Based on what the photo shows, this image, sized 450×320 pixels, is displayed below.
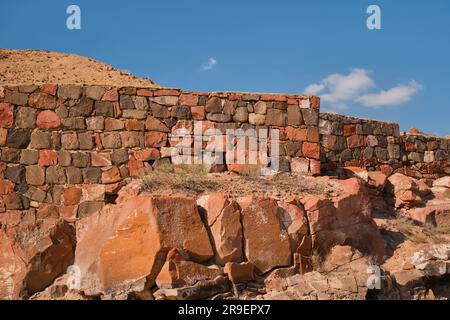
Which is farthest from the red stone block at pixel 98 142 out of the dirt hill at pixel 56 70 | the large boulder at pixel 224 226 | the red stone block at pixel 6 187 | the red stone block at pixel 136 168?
the dirt hill at pixel 56 70

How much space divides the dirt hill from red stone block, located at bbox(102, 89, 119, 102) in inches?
381

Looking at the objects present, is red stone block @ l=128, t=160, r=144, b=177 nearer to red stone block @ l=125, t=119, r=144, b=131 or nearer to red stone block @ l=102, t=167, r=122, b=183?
red stone block @ l=102, t=167, r=122, b=183

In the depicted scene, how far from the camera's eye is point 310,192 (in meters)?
8.55

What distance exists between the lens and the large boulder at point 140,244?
6.58 m

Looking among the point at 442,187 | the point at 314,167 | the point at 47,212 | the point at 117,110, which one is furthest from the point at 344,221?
the point at 442,187

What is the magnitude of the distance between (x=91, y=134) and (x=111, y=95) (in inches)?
31.6

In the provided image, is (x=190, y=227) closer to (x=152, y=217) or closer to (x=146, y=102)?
(x=152, y=217)

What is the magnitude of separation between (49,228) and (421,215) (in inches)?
278

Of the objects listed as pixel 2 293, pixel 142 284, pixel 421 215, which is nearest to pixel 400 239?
pixel 421 215

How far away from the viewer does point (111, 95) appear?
31.2 feet

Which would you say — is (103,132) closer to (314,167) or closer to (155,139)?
(155,139)

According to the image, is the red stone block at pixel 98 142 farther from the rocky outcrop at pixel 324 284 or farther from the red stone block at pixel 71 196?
the rocky outcrop at pixel 324 284

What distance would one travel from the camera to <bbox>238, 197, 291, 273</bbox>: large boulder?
7.24m

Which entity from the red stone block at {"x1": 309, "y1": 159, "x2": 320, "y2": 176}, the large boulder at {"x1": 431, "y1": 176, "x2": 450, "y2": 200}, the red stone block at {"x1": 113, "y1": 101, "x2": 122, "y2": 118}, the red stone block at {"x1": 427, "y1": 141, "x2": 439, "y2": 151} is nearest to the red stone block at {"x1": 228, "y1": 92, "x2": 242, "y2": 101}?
the red stone block at {"x1": 309, "y1": 159, "x2": 320, "y2": 176}
